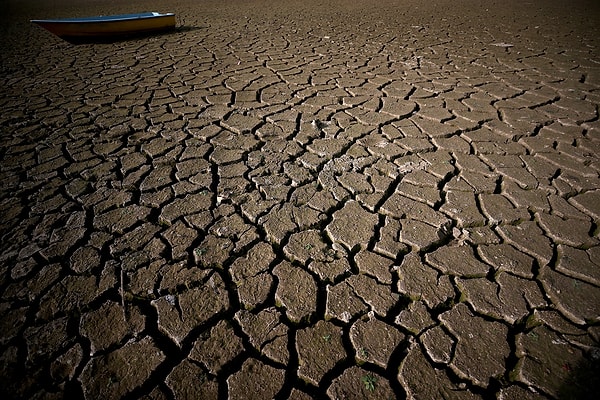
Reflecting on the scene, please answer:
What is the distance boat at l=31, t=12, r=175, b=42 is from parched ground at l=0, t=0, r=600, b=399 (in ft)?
8.15

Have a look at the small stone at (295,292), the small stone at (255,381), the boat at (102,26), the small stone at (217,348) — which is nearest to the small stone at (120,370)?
the small stone at (217,348)

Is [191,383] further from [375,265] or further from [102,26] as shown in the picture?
[102,26]

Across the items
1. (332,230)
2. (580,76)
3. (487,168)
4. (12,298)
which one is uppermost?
(580,76)

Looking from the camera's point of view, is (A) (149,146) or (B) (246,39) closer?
(A) (149,146)

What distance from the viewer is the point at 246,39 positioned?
5.84 metres

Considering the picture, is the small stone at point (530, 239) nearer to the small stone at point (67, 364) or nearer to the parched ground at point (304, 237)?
the parched ground at point (304, 237)

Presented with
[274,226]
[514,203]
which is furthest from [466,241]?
[274,226]

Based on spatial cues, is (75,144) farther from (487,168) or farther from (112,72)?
(487,168)

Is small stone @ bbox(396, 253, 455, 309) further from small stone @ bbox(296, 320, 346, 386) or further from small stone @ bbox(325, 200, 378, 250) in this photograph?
small stone @ bbox(296, 320, 346, 386)

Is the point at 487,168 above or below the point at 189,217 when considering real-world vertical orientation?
above

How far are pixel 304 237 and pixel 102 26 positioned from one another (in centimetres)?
637

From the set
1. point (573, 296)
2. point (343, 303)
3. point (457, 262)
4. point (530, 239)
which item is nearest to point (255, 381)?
point (343, 303)

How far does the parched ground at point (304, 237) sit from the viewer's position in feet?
3.94

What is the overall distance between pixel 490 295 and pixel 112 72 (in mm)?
5013
